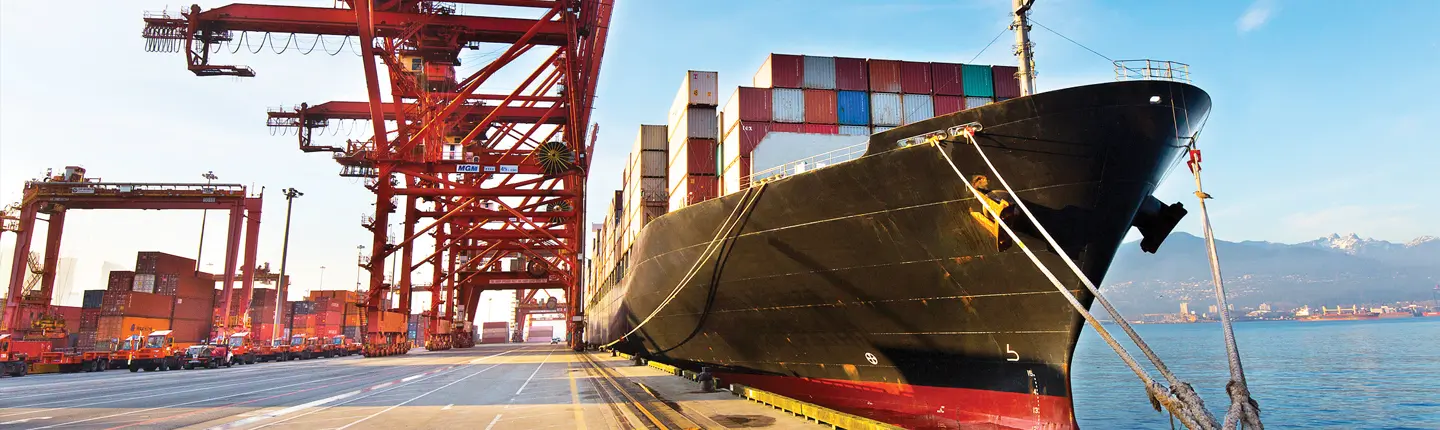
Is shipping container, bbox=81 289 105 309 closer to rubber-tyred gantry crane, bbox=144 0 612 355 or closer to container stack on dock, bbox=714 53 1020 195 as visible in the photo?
rubber-tyred gantry crane, bbox=144 0 612 355

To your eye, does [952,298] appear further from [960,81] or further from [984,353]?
[960,81]

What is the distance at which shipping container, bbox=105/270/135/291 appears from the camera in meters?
42.5

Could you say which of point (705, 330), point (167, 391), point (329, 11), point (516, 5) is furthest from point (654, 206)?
point (329, 11)

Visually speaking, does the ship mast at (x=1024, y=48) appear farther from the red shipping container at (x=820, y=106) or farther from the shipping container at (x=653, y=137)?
the shipping container at (x=653, y=137)

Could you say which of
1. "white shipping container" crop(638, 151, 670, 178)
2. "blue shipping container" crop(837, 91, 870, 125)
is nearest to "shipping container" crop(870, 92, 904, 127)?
"blue shipping container" crop(837, 91, 870, 125)

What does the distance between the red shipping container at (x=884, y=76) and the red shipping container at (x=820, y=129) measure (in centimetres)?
142

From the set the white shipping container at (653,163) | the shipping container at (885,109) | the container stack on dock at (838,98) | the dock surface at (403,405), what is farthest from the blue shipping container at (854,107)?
the white shipping container at (653,163)

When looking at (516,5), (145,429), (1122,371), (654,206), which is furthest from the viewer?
(1122,371)

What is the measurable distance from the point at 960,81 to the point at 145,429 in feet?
55.4

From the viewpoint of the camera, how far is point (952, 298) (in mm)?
11391

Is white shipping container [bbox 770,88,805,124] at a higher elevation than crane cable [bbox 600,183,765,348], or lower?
higher

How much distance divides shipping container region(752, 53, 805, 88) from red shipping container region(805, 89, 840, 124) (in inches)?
16.7

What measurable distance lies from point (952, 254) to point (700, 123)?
30.7ft

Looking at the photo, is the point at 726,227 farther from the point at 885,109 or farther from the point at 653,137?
the point at 653,137
